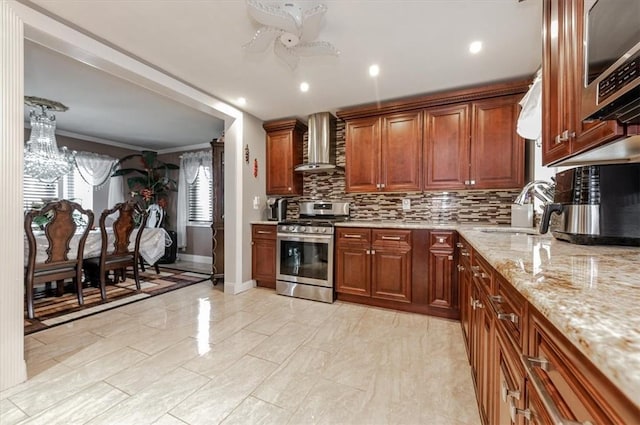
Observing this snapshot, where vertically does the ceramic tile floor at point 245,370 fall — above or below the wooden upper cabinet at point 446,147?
below

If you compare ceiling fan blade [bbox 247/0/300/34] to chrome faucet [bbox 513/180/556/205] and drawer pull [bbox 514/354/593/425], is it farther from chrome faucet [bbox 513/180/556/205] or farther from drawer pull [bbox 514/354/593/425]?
drawer pull [bbox 514/354/593/425]

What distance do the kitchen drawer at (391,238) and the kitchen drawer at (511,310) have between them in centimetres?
180

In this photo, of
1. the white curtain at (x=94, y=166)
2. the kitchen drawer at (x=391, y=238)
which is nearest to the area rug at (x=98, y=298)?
the white curtain at (x=94, y=166)

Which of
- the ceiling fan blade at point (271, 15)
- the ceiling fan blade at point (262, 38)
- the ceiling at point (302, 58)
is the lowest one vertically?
the ceiling fan blade at point (271, 15)

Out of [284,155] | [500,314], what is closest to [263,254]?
[284,155]

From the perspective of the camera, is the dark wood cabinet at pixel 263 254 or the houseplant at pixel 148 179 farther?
the houseplant at pixel 148 179

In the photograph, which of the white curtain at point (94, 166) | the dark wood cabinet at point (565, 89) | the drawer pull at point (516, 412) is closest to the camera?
the drawer pull at point (516, 412)

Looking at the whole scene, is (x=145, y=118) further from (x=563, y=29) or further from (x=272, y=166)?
(x=563, y=29)

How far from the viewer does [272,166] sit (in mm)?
3926

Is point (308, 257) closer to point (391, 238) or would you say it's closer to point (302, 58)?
point (391, 238)

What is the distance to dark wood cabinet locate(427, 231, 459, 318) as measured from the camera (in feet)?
8.73

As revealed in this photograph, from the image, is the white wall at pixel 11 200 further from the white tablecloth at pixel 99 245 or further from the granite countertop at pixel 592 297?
the granite countertop at pixel 592 297

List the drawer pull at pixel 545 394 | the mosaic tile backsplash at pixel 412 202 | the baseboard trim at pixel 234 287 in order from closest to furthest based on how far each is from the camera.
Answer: the drawer pull at pixel 545 394 < the mosaic tile backsplash at pixel 412 202 < the baseboard trim at pixel 234 287

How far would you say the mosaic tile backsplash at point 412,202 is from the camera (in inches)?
118
